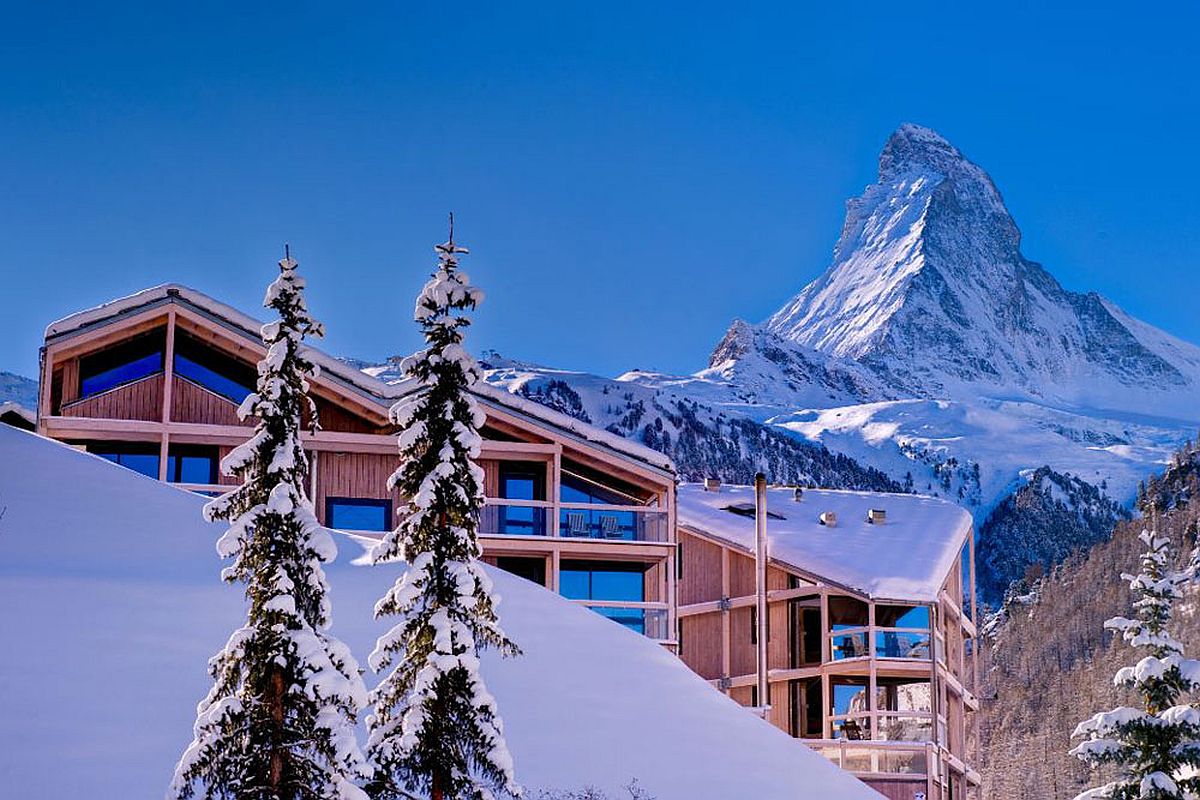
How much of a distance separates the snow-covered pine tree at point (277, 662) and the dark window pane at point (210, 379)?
19.9 metres

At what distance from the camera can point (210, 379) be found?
37469mm

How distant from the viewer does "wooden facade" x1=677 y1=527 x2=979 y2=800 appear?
138 feet

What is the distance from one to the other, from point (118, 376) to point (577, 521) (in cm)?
1055

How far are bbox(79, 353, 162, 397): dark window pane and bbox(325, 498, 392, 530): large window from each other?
484 centimetres

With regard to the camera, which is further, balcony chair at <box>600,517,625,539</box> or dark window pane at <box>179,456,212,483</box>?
balcony chair at <box>600,517,625,539</box>

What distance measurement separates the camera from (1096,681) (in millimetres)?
136875

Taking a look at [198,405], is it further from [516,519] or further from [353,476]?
[516,519]

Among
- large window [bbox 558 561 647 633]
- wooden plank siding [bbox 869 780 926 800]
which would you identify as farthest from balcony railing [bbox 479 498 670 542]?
wooden plank siding [bbox 869 780 926 800]

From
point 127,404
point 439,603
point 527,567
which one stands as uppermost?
point 127,404

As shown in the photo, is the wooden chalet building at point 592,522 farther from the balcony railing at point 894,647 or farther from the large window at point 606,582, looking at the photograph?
the balcony railing at point 894,647

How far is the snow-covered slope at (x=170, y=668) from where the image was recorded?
21.3m

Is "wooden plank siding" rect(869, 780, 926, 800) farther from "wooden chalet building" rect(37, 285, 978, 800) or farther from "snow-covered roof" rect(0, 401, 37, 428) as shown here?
"snow-covered roof" rect(0, 401, 37, 428)

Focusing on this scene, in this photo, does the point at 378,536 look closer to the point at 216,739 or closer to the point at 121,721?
the point at 121,721

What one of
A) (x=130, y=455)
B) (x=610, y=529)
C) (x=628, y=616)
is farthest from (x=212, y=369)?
(x=628, y=616)
